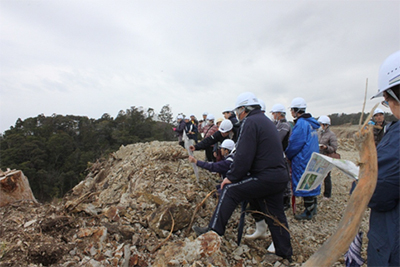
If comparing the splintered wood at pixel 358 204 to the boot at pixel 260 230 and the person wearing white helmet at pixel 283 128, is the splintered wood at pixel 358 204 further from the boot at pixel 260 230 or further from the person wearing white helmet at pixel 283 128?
the person wearing white helmet at pixel 283 128

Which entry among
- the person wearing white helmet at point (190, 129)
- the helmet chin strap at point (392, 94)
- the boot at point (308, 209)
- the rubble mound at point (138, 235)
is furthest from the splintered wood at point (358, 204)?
the person wearing white helmet at point (190, 129)

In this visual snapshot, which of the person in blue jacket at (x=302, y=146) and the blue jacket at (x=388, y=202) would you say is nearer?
the blue jacket at (x=388, y=202)

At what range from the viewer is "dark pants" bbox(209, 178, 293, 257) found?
→ 2525 millimetres

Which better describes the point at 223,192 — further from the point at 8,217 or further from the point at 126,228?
the point at 8,217

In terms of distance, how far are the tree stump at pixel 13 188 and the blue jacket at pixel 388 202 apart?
16.3ft

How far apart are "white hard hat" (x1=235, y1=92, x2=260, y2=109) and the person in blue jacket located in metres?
1.54

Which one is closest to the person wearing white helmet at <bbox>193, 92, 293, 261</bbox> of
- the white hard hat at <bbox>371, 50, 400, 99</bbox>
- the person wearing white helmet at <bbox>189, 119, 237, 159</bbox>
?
the white hard hat at <bbox>371, 50, 400, 99</bbox>

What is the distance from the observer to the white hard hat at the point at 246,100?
2.88m

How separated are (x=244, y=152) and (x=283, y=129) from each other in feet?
6.95

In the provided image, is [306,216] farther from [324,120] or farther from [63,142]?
[63,142]

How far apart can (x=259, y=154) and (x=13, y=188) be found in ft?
14.4

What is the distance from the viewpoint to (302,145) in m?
3.95

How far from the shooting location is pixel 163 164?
5.41m

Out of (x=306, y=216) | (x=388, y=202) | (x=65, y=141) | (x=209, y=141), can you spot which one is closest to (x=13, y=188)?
(x=209, y=141)
